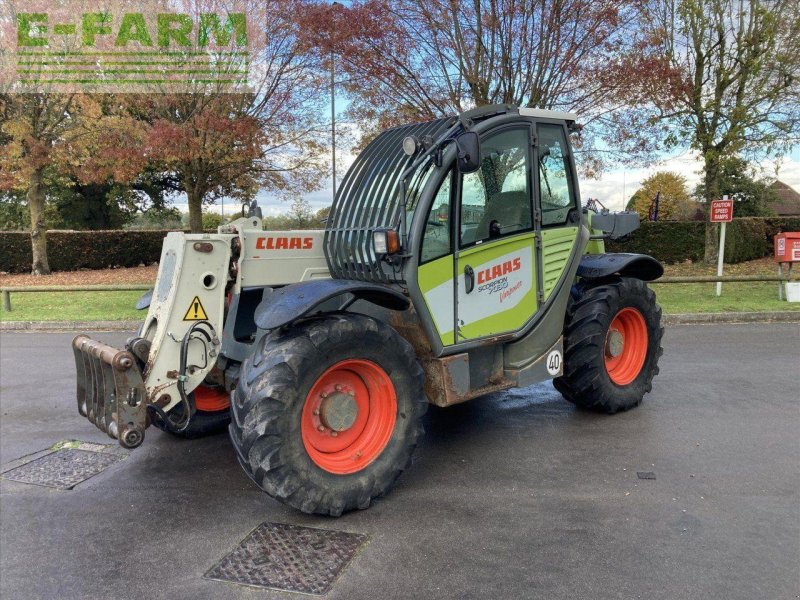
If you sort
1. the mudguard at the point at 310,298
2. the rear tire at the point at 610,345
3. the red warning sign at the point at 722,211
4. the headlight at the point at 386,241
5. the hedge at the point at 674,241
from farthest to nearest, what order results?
the hedge at the point at 674,241 < the red warning sign at the point at 722,211 < the rear tire at the point at 610,345 < the headlight at the point at 386,241 < the mudguard at the point at 310,298

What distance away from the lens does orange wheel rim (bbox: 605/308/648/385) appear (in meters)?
5.54

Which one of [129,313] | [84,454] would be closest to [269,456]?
[84,454]

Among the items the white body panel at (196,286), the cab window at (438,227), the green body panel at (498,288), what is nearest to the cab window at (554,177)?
the green body panel at (498,288)

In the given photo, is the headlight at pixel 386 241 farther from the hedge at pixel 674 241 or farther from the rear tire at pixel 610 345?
the hedge at pixel 674 241

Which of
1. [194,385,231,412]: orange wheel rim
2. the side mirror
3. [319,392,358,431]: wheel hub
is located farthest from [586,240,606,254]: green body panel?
[194,385,231,412]: orange wheel rim

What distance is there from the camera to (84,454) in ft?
15.1

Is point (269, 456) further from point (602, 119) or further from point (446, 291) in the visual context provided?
point (602, 119)

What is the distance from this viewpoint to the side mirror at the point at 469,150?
3.70m

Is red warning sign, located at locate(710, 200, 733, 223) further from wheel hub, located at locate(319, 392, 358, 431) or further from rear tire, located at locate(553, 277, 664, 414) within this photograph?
wheel hub, located at locate(319, 392, 358, 431)

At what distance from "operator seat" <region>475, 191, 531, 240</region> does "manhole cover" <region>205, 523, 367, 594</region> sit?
217cm

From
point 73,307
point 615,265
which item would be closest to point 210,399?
point 615,265

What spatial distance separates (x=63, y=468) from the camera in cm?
436

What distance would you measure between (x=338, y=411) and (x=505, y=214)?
1870mm

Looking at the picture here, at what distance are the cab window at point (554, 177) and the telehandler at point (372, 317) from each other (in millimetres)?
15
